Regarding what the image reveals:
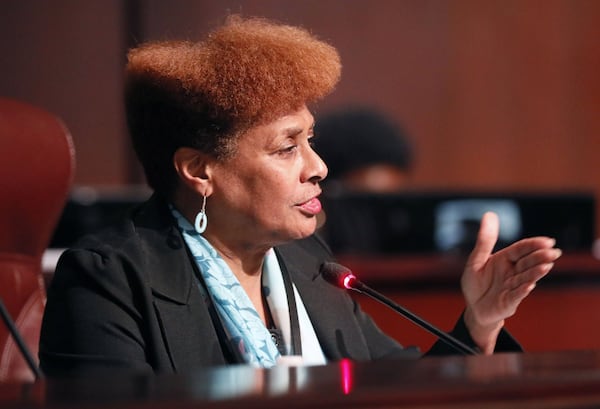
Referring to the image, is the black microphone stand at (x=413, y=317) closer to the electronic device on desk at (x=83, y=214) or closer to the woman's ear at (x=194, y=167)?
the woman's ear at (x=194, y=167)

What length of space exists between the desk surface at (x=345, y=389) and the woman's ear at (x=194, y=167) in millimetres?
795

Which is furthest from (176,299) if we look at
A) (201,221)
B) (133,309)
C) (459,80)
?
(459,80)

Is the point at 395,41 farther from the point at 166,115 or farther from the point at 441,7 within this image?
the point at 166,115

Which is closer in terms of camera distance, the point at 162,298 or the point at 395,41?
the point at 162,298

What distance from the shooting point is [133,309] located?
1.75 metres

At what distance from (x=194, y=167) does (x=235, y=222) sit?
0.42 ft

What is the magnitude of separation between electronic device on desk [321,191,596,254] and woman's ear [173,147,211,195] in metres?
1.50

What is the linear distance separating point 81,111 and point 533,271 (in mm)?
3225

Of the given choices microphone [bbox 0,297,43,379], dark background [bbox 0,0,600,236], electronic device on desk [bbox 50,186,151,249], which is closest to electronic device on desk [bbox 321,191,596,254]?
electronic device on desk [bbox 50,186,151,249]

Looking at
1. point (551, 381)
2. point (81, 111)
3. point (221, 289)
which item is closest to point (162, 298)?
point (221, 289)

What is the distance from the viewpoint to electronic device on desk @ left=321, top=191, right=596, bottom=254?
3516mm

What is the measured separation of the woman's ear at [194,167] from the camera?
76.7 inches

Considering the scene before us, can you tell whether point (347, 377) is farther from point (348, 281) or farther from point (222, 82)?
point (222, 82)

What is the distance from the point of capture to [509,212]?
3818 mm
